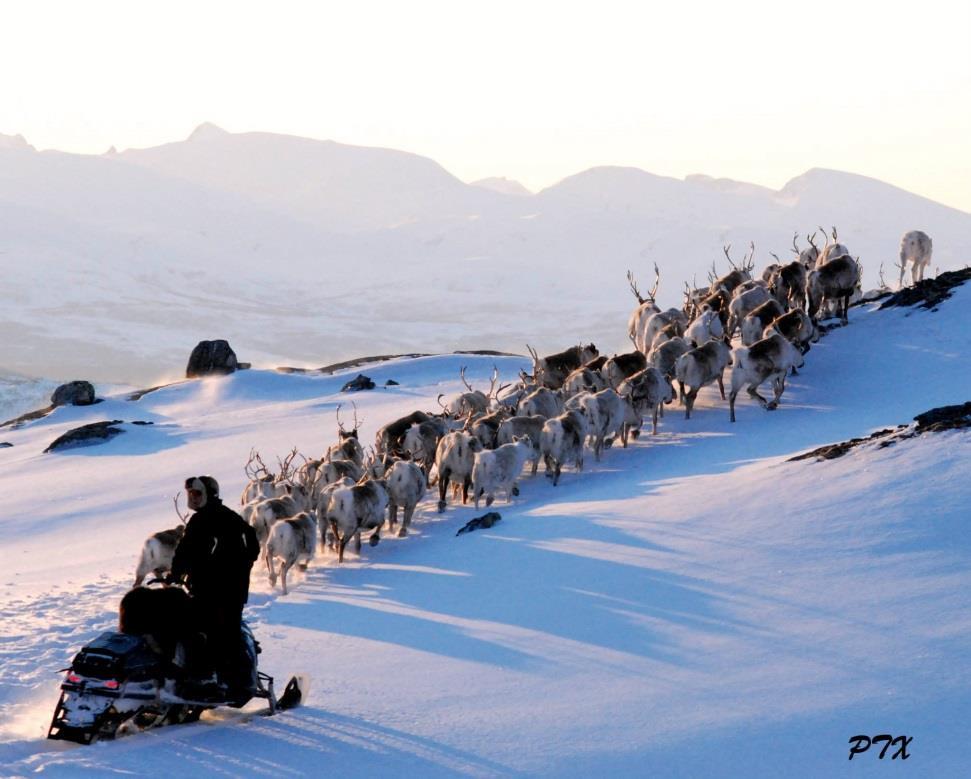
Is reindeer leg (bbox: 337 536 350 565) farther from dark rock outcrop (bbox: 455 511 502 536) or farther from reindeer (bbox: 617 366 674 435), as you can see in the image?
reindeer (bbox: 617 366 674 435)

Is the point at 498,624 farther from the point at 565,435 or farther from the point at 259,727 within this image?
the point at 565,435

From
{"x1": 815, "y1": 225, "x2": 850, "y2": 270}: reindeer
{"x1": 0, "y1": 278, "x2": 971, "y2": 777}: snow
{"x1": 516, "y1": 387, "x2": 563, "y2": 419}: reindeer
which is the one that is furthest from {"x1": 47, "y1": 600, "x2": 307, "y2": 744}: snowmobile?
{"x1": 815, "y1": 225, "x2": 850, "y2": 270}: reindeer

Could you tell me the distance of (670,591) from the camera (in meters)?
11.4

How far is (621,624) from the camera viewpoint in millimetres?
10781

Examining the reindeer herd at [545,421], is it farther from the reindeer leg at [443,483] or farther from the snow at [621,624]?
the snow at [621,624]

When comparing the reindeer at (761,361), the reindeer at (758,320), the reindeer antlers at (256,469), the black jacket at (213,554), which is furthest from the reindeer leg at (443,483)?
the black jacket at (213,554)

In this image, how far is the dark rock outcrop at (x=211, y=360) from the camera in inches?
1640

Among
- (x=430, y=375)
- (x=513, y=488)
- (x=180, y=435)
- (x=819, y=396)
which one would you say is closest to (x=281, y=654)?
(x=513, y=488)

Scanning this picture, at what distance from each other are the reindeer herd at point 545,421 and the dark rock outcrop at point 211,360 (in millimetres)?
19396

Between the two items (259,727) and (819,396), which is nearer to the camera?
(259,727)

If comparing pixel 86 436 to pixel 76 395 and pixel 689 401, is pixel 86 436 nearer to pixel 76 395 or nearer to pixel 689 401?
pixel 76 395

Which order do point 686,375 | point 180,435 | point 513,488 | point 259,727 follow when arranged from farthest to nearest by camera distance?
point 180,435 < point 686,375 < point 513,488 < point 259,727

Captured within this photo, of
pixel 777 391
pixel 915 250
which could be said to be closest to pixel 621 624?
pixel 777 391

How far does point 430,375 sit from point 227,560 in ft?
83.8
